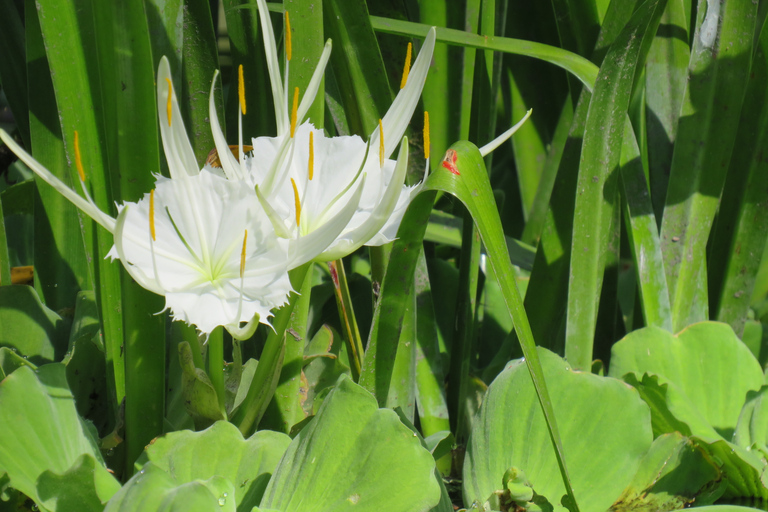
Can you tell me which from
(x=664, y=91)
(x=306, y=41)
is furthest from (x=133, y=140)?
(x=664, y=91)

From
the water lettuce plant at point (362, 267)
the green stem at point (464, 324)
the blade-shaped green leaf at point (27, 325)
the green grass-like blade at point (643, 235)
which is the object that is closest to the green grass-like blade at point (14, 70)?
the water lettuce plant at point (362, 267)

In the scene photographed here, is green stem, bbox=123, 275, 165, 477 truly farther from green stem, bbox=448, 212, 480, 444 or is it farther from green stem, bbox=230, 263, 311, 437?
green stem, bbox=448, 212, 480, 444

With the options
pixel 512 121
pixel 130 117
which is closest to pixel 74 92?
pixel 130 117

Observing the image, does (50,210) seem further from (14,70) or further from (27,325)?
(14,70)

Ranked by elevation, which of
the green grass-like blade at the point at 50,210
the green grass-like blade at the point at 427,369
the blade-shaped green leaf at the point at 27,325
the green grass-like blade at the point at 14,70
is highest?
the green grass-like blade at the point at 14,70

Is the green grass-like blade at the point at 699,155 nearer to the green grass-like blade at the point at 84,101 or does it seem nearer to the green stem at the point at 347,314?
the green stem at the point at 347,314

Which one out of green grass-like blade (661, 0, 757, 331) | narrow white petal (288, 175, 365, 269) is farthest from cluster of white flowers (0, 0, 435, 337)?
green grass-like blade (661, 0, 757, 331)
